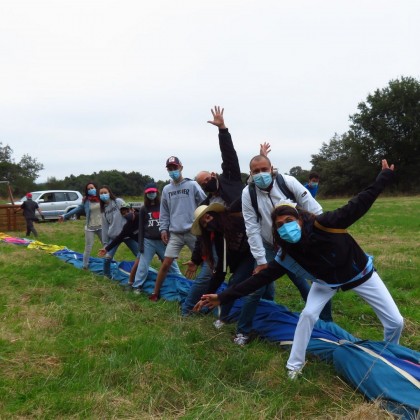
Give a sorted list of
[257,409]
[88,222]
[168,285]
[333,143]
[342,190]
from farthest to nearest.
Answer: [333,143]
[342,190]
[88,222]
[168,285]
[257,409]

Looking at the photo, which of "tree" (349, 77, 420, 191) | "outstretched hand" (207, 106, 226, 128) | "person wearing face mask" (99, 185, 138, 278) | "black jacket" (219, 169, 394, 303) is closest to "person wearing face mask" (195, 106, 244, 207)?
"outstretched hand" (207, 106, 226, 128)

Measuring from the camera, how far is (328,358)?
3.74 metres

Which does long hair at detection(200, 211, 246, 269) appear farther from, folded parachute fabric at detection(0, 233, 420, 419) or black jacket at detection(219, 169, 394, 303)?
black jacket at detection(219, 169, 394, 303)

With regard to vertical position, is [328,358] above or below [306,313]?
below

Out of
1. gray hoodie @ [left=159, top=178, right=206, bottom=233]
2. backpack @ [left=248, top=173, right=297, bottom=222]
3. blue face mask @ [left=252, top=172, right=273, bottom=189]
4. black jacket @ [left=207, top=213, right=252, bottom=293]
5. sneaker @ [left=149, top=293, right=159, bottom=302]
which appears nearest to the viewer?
blue face mask @ [left=252, top=172, right=273, bottom=189]

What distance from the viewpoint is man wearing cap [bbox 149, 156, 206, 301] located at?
5.84 metres

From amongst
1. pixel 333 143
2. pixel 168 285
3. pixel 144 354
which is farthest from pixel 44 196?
pixel 333 143

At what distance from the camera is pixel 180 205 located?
588cm

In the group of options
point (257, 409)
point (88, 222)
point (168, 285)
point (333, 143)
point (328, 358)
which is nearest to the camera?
point (257, 409)

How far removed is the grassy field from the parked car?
16.6 m

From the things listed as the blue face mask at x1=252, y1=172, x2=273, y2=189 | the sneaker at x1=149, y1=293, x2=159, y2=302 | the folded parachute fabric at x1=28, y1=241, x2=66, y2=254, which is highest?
the blue face mask at x1=252, y1=172, x2=273, y2=189

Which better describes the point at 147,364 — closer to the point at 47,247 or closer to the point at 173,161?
the point at 173,161

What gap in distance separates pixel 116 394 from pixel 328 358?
163 centimetres

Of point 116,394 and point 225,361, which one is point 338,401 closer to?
point 225,361
